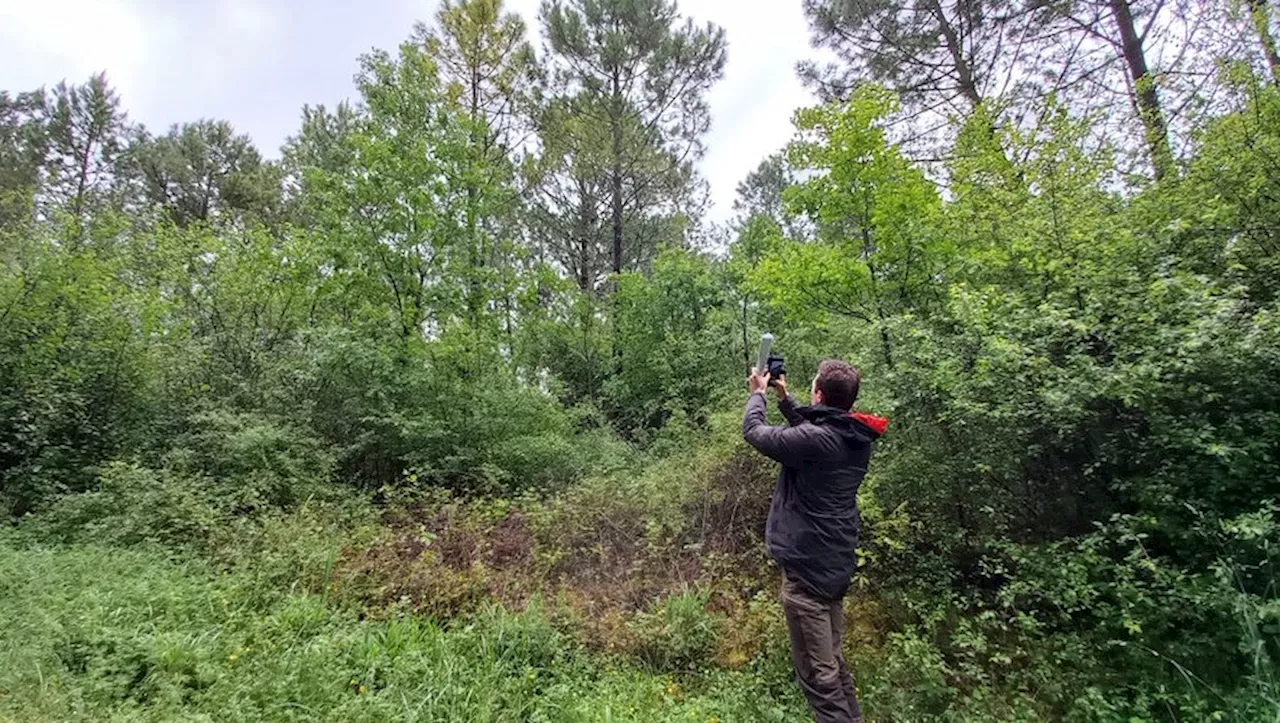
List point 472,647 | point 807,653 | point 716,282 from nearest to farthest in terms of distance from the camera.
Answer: point 807,653, point 472,647, point 716,282

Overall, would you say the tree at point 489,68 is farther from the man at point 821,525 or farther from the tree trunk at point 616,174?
the man at point 821,525

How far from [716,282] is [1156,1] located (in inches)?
289

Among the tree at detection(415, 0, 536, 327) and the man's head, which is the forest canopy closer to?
the tree at detection(415, 0, 536, 327)

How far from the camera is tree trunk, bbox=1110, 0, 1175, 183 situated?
4895 mm

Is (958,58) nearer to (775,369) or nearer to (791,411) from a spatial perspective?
(775,369)

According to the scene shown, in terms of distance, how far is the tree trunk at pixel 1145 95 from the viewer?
4.89m

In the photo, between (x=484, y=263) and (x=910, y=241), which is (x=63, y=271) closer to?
(x=484, y=263)

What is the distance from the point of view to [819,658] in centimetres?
261

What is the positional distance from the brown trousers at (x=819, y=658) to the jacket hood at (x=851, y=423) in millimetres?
774

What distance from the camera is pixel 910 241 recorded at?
229 inches

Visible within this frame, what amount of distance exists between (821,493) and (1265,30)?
18.9ft

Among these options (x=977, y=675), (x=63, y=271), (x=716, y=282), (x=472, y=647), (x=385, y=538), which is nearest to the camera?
(x=977, y=675)

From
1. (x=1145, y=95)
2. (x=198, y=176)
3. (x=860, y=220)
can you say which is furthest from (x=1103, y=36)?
(x=198, y=176)

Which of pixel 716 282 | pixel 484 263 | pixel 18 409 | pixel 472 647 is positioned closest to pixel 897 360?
pixel 472 647
